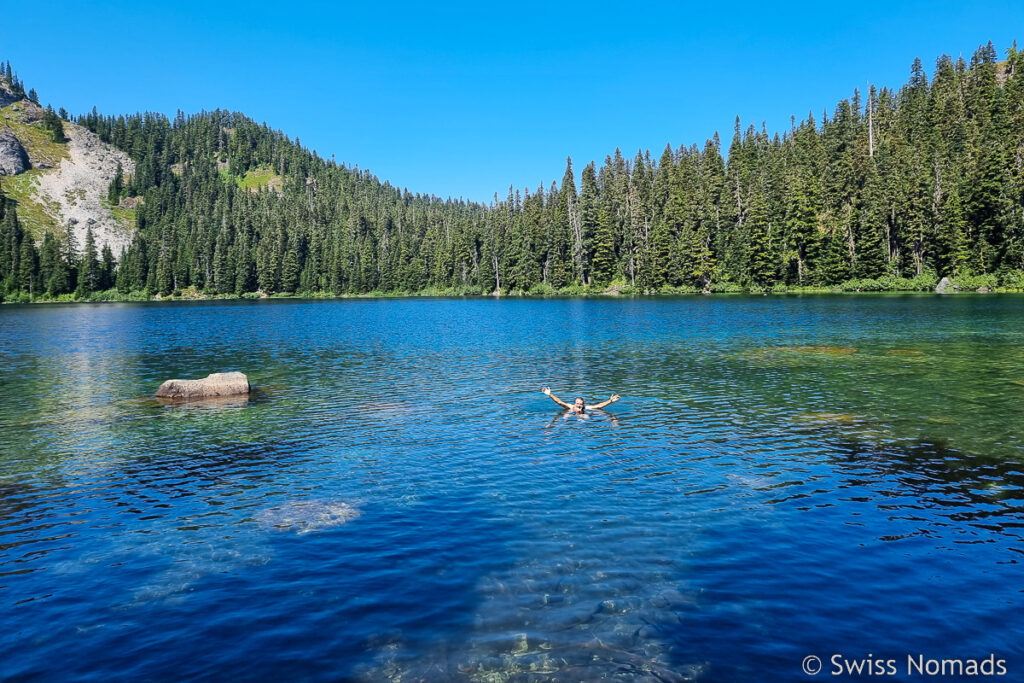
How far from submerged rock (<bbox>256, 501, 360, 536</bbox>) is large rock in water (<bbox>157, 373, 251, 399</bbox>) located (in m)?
20.5

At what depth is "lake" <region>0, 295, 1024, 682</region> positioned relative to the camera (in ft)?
35.1

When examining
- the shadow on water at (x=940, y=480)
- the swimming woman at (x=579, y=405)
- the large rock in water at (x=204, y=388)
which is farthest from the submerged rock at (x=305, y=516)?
the large rock in water at (x=204, y=388)

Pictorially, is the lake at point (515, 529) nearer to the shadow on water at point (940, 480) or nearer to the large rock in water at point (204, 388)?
the shadow on water at point (940, 480)

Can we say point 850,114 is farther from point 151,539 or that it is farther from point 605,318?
point 151,539

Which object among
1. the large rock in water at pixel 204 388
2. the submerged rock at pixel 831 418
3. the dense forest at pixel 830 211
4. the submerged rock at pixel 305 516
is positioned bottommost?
the submerged rock at pixel 305 516

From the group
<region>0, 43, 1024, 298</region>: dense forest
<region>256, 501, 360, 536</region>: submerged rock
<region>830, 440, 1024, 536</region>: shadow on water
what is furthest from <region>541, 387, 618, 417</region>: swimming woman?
<region>0, 43, 1024, 298</region>: dense forest

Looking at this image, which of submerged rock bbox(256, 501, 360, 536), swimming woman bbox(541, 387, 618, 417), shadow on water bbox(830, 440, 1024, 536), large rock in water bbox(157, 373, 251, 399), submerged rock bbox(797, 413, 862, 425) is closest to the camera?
shadow on water bbox(830, 440, 1024, 536)

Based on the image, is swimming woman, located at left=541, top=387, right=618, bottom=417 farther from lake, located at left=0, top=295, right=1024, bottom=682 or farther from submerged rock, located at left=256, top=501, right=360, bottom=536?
submerged rock, located at left=256, top=501, right=360, bottom=536

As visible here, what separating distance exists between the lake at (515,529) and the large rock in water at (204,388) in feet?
4.31

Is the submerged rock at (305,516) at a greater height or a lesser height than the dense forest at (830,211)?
lesser

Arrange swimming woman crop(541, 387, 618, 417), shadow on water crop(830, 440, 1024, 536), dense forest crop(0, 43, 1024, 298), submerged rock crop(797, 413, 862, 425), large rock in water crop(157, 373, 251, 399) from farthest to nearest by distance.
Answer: dense forest crop(0, 43, 1024, 298)
large rock in water crop(157, 373, 251, 399)
swimming woman crop(541, 387, 618, 417)
submerged rock crop(797, 413, 862, 425)
shadow on water crop(830, 440, 1024, 536)

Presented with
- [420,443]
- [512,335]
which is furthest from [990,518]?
[512,335]

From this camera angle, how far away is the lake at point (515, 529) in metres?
10.7

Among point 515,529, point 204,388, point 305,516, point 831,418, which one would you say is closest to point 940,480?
point 831,418
